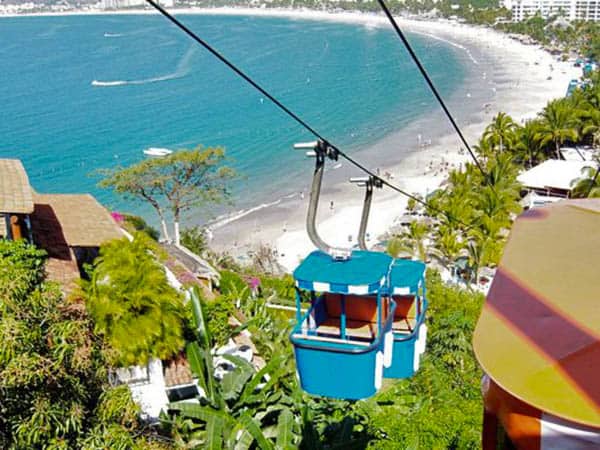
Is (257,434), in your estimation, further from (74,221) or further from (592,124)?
(592,124)

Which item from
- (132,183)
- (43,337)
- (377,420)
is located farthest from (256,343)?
(132,183)

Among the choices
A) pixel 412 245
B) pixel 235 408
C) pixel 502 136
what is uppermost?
pixel 235 408

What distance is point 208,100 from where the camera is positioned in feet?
227

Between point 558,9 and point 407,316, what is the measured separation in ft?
492

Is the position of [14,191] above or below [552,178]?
above

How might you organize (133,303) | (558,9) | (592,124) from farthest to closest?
(558,9)
(592,124)
(133,303)

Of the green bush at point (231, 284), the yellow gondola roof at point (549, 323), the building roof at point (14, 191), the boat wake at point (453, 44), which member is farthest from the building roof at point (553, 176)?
the boat wake at point (453, 44)

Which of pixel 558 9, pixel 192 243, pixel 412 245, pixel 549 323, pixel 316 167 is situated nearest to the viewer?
pixel 549 323

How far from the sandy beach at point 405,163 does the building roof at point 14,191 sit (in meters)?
18.1

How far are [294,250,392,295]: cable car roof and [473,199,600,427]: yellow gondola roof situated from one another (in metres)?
3.96

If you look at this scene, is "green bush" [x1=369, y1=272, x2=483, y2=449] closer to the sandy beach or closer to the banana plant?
the banana plant

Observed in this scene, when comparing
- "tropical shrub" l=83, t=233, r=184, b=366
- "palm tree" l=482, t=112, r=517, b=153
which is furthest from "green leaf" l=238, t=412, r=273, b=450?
"palm tree" l=482, t=112, r=517, b=153

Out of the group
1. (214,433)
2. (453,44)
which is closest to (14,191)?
(214,433)

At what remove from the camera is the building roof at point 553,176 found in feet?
95.2
